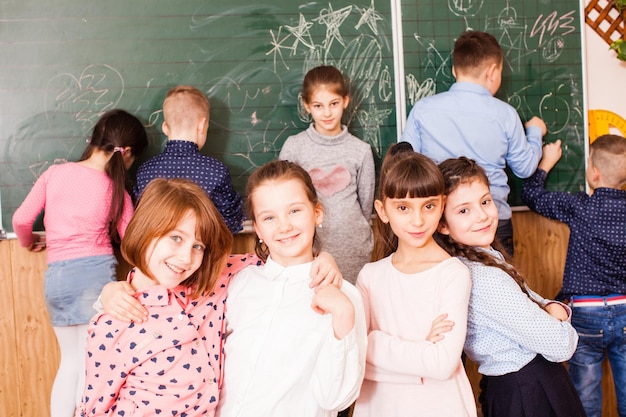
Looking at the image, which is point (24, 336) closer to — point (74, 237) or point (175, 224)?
point (74, 237)


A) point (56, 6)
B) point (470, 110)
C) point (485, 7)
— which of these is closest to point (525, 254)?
point (470, 110)

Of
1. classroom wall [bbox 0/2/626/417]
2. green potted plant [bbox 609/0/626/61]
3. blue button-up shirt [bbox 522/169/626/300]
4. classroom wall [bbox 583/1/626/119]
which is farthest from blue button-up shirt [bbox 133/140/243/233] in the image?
green potted plant [bbox 609/0/626/61]

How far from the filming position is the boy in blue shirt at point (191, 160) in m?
2.38

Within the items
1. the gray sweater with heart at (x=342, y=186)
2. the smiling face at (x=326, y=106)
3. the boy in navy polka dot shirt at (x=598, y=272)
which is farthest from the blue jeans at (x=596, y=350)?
the smiling face at (x=326, y=106)

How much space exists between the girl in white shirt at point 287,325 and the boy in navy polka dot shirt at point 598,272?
53.1 inches

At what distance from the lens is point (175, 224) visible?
4.93 feet

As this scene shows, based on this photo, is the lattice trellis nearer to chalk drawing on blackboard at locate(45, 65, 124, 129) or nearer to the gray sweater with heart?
the gray sweater with heart

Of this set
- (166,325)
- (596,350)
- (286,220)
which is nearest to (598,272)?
(596,350)

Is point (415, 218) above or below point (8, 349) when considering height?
above

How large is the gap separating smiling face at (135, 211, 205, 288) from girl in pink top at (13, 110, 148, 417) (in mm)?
931

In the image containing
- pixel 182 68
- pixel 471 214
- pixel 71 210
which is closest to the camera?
pixel 471 214

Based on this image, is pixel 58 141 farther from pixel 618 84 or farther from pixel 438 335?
pixel 618 84

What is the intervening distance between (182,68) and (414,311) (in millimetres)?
1528

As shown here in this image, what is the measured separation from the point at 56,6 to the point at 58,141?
555mm
